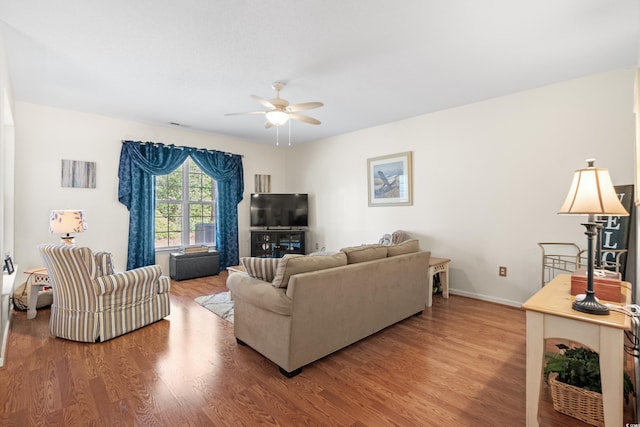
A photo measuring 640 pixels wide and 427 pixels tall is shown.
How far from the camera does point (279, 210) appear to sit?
239 inches

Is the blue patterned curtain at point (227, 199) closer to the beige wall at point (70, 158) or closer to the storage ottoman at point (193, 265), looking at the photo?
the storage ottoman at point (193, 265)

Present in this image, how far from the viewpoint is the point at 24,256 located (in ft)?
12.7

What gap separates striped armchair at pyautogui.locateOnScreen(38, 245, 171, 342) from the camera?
8.54ft

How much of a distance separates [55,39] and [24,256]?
2922mm

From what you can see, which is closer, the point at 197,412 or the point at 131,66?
the point at 197,412

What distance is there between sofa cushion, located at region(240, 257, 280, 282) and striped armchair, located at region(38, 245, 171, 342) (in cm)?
130

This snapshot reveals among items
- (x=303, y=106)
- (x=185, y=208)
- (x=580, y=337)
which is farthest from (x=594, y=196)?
(x=185, y=208)

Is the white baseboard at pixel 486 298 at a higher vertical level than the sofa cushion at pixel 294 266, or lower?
lower

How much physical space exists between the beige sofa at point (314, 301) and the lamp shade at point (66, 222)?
2228mm

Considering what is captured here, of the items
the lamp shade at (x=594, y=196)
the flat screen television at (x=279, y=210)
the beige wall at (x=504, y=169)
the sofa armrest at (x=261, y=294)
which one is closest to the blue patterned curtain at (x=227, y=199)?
the flat screen television at (x=279, y=210)

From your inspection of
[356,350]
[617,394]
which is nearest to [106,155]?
[356,350]

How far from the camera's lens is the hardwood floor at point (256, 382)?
1.73 meters

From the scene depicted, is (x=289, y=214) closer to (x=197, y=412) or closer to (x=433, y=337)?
(x=433, y=337)

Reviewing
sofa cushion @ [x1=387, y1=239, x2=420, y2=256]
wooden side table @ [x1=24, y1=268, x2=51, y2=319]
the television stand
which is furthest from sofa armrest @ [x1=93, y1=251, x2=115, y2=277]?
the television stand
